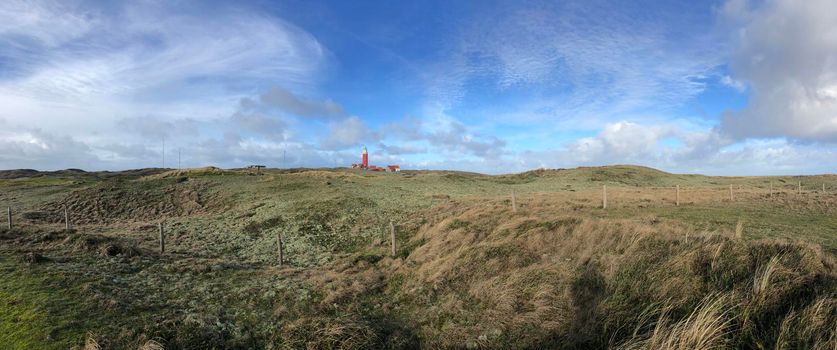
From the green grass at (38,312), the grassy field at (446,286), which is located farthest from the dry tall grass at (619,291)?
the green grass at (38,312)

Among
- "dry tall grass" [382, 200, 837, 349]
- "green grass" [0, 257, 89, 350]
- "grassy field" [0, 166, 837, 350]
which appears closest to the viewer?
"dry tall grass" [382, 200, 837, 349]

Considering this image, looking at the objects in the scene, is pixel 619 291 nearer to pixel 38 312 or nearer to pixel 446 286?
pixel 446 286

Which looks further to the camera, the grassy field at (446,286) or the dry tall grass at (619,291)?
the grassy field at (446,286)

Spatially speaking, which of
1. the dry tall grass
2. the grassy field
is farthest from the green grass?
the dry tall grass

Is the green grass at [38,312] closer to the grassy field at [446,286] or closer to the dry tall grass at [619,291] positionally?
the grassy field at [446,286]

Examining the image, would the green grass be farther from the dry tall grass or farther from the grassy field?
the dry tall grass

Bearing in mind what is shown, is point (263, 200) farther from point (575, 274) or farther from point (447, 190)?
point (575, 274)

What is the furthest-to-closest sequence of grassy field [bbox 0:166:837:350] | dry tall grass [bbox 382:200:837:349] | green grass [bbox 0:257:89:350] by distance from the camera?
1. green grass [bbox 0:257:89:350]
2. grassy field [bbox 0:166:837:350]
3. dry tall grass [bbox 382:200:837:349]

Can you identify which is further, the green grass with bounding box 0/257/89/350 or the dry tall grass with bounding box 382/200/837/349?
the green grass with bounding box 0/257/89/350

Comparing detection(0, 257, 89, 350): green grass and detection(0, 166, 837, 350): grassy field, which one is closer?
detection(0, 166, 837, 350): grassy field

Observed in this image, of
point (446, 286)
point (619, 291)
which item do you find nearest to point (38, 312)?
point (446, 286)

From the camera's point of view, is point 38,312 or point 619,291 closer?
point 619,291

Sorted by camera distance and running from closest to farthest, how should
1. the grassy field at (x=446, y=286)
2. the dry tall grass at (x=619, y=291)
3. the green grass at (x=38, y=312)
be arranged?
the dry tall grass at (x=619, y=291)
the grassy field at (x=446, y=286)
the green grass at (x=38, y=312)

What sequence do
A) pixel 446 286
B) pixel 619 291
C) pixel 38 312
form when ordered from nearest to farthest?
pixel 619 291, pixel 38 312, pixel 446 286
